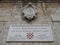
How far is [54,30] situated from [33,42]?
0.56m

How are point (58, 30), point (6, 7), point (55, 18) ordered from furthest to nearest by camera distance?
point (6, 7)
point (55, 18)
point (58, 30)

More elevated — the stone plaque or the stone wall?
the stone wall

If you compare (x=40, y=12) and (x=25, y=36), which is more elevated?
(x=40, y=12)

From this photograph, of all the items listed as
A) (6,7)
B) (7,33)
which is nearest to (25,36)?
(7,33)

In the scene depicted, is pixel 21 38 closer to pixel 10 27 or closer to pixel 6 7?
pixel 10 27

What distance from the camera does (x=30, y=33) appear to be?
4.04m

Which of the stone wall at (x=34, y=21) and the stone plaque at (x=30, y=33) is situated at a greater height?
the stone wall at (x=34, y=21)

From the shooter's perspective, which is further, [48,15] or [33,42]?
[48,15]

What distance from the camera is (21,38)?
12.9 ft

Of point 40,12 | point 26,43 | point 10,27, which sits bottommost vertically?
point 26,43

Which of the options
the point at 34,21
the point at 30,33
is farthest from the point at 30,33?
the point at 34,21

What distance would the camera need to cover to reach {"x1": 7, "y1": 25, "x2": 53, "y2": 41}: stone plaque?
3.92m

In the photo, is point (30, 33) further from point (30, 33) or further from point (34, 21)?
point (34, 21)

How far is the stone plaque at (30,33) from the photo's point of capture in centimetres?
392
